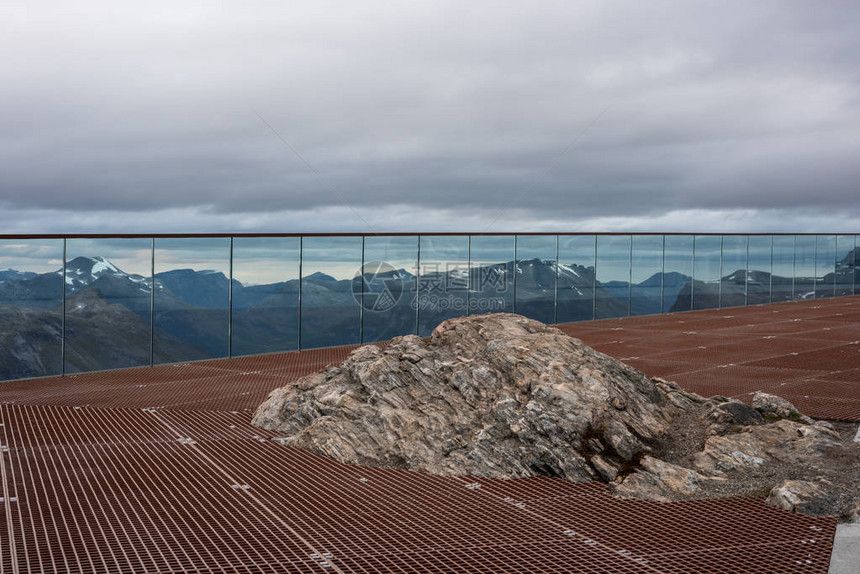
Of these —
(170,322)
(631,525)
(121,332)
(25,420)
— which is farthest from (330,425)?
(121,332)

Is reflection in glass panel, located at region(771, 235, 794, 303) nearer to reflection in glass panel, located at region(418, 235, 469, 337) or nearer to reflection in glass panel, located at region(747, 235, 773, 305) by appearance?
reflection in glass panel, located at region(747, 235, 773, 305)

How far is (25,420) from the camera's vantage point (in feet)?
20.2

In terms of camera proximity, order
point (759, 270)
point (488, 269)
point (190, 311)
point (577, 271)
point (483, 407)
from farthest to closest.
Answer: point (190, 311) → point (759, 270) → point (577, 271) → point (488, 269) → point (483, 407)

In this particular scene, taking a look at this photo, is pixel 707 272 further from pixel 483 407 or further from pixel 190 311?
pixel 190 311

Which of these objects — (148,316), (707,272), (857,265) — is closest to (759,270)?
(707,272)

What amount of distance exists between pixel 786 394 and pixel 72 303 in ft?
221

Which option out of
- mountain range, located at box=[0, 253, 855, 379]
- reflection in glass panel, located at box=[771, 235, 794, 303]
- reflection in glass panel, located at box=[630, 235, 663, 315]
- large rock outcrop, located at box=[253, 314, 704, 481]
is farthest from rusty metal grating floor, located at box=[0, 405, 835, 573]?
mountain range, located at box=[0, 253, 855, 379]

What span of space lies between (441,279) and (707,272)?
7.30m

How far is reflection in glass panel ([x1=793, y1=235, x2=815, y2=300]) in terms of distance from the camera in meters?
18.6

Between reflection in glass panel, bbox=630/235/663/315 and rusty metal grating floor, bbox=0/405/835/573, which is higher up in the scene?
reflection in glass panel, bbox=630/235/663/315

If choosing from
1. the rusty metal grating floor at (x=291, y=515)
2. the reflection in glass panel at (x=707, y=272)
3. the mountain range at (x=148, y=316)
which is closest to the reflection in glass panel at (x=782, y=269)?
the reflection in glass panel at (x=707, y=272)

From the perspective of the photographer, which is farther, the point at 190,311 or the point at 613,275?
the point at 190,311

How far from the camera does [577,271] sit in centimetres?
1543

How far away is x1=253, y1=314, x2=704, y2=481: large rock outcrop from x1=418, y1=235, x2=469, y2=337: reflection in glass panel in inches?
196
